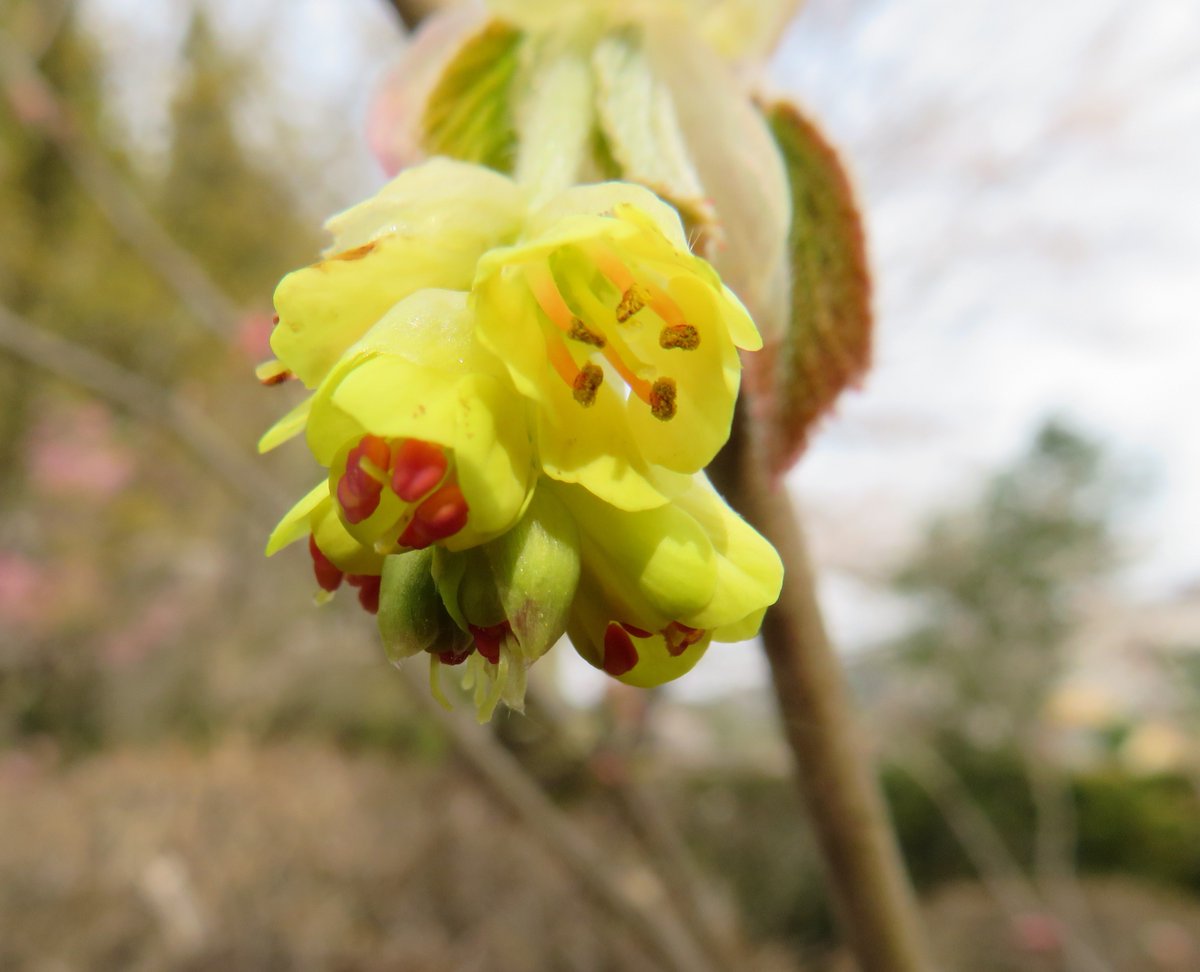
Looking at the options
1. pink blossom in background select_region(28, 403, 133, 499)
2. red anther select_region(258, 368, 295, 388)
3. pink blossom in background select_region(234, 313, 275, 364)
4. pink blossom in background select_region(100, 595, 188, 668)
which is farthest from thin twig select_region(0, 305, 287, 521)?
pink blossom in background select_region(28, 403, 133, 499)

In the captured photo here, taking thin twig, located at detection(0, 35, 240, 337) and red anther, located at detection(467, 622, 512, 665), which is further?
thin twig, located at detection(0, 35, 240, 337)

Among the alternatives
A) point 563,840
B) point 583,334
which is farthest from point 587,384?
point 563,840

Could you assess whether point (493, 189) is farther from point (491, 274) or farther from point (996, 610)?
point (996, 610)

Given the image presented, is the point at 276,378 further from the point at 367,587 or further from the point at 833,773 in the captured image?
the point at 833,773

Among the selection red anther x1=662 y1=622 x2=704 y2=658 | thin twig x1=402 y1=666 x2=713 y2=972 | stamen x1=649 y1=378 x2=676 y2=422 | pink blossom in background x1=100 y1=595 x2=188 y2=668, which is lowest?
pink blossom in background x1=100 y1=595 x2=188 y2=668

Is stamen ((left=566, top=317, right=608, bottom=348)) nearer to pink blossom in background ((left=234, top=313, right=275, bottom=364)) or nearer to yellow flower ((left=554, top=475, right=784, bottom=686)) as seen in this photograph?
yellow flower ((left=554, top=475, right=784, bottom=686))

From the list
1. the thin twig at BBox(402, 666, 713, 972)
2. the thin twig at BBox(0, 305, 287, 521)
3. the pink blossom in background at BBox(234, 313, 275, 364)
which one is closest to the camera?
the thin twig at BBox(402, 666, 713, 972)

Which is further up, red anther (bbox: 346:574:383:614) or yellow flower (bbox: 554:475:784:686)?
red anther (bbox: 346:574:383:614)
